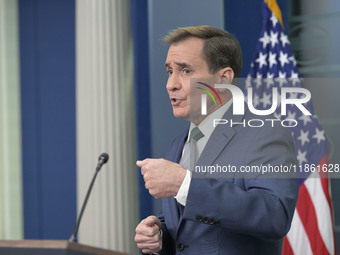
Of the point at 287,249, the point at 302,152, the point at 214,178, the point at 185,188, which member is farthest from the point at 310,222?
the point at 185,188

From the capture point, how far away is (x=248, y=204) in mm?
1876

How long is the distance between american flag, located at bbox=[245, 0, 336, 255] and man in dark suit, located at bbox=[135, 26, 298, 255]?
189cm

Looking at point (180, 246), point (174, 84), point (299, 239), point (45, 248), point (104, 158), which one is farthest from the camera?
point (299, 239)

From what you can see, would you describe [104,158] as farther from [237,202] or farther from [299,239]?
[299,239]

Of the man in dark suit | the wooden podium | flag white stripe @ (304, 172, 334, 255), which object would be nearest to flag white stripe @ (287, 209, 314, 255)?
flag white stripe @ (304, 172, 334, 255)

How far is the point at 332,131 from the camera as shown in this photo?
4.77m

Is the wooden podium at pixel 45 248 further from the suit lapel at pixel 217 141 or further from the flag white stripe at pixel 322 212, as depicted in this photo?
the flag white stripe at pixel 322 212

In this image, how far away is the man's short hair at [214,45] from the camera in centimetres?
228

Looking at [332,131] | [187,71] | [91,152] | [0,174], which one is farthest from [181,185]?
[0,174]

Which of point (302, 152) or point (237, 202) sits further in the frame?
point (302, 152)

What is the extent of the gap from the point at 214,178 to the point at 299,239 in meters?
2.27

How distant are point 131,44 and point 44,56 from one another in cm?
101

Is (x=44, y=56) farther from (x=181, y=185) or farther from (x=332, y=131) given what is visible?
(x=181, y=185)

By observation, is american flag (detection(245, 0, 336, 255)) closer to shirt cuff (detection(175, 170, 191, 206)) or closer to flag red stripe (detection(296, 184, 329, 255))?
flag red stripe (detection(296, 184, 329, 255))
